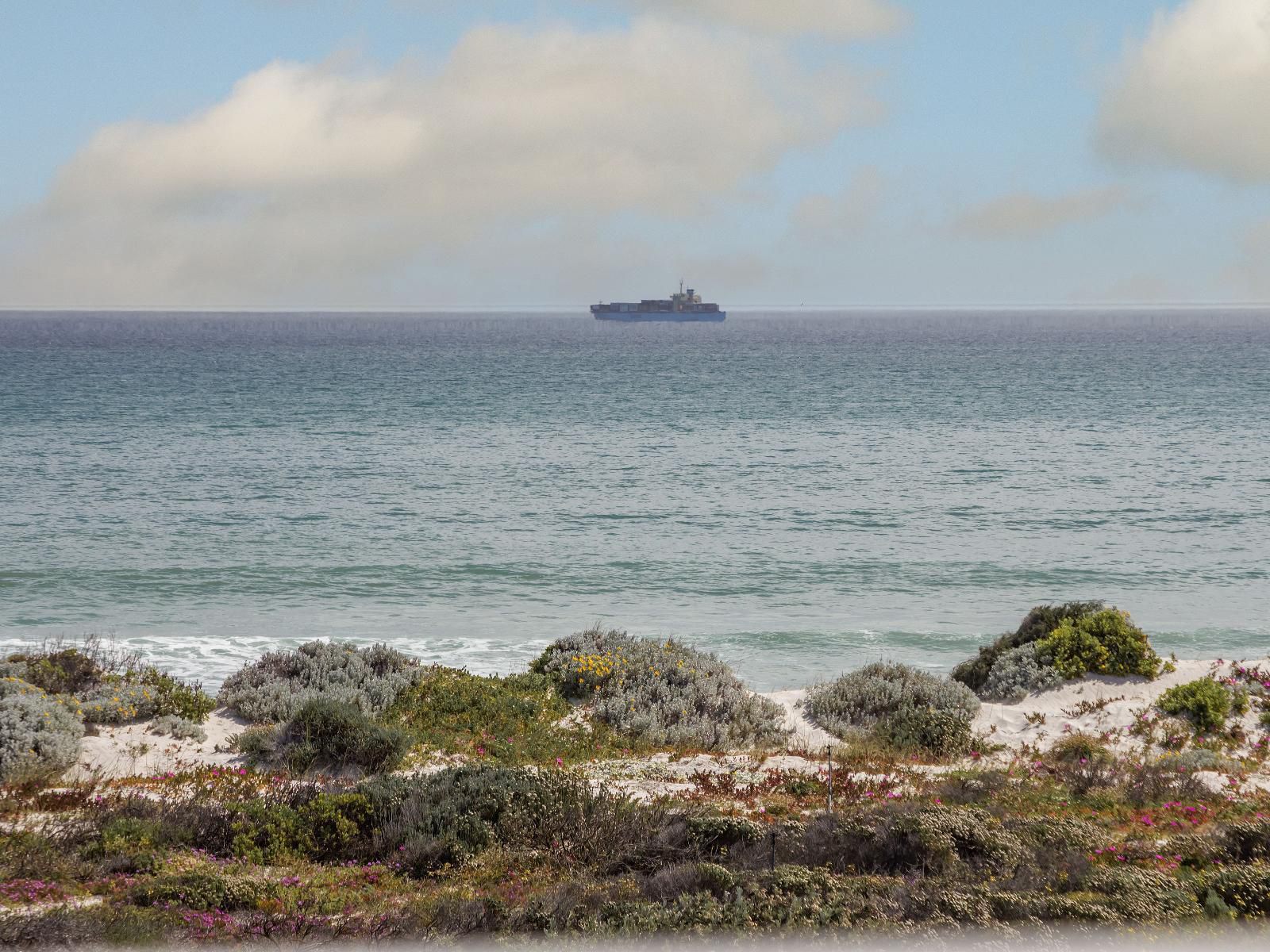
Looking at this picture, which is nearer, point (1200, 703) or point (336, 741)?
point (336, 741)

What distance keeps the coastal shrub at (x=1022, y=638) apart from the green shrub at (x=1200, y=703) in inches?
100

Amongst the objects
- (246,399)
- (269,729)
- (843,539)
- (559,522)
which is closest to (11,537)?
(559,522)

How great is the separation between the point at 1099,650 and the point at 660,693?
22.6 ft

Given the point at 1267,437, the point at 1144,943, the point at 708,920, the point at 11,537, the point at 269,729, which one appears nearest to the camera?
the point at 1144,943

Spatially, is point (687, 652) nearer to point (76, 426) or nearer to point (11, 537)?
point (11, 537)

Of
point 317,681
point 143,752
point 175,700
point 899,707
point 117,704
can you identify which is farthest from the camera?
point 317,681

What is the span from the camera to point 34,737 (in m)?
11.5

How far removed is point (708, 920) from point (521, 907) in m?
1.33

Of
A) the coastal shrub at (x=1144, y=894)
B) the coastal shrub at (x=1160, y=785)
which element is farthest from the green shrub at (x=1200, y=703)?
the coastal shrub at (x=1144, y=894)

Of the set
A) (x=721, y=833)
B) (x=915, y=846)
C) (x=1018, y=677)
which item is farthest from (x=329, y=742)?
(x=1018, y=677)

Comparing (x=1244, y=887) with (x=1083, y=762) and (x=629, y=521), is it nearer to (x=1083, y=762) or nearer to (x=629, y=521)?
(x=1083, y=762)

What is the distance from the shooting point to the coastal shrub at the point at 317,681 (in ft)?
46.3

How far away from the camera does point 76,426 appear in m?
55.8

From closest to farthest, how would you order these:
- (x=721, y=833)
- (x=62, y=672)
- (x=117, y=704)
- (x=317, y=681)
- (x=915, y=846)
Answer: (x=915, y=846) → (x=721, y=833) → (x=117, y=704) → (x=62, y=672) → (x=317, y=681)
